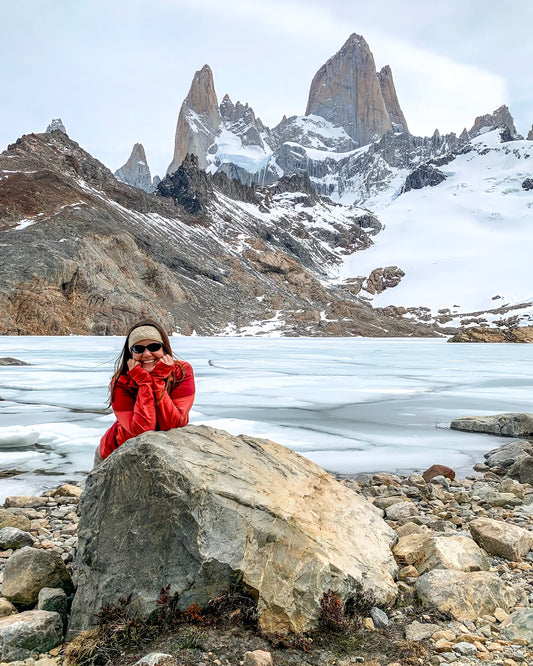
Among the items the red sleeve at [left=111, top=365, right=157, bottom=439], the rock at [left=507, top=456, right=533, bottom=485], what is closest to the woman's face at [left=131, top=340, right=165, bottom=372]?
the red sleeve at [left=111, top=365, right=157, bottom=439]

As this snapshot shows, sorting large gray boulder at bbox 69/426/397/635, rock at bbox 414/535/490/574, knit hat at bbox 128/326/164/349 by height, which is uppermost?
knit hat at bbox 128/326/164/349

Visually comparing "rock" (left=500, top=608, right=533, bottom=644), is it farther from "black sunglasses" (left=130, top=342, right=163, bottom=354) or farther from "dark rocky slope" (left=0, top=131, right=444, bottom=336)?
"dark rocky slope" (left=0, top=131, right=444, bottom=336)

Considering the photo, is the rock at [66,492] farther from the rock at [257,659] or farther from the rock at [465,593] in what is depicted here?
the rock at [465,593]

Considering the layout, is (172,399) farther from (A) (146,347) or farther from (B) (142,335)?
(B) (142,335)

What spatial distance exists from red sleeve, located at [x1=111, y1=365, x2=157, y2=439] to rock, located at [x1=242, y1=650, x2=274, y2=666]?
1.96 m

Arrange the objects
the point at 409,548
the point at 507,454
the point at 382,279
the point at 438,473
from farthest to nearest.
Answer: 1. the point at 382,279
2. the point at 507,454
3. the point at 438,473
4. the point at 409,548

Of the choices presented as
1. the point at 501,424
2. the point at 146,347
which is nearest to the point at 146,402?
the point at 146,347

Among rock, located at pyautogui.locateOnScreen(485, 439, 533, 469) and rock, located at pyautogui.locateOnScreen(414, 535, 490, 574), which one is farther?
rock, located at pyautogui.locateOnScreen(485, 439, 533, 469)

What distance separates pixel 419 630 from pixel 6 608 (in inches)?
126

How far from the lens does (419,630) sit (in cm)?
382

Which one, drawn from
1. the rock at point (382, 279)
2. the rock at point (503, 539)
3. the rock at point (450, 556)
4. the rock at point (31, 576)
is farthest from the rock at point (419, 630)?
the rock at point (382, 279)

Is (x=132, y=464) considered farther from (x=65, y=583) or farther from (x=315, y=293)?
(x=315, y=293)

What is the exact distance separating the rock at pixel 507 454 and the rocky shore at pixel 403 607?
11.3 feet

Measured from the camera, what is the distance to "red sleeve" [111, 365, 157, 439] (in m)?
4.51
